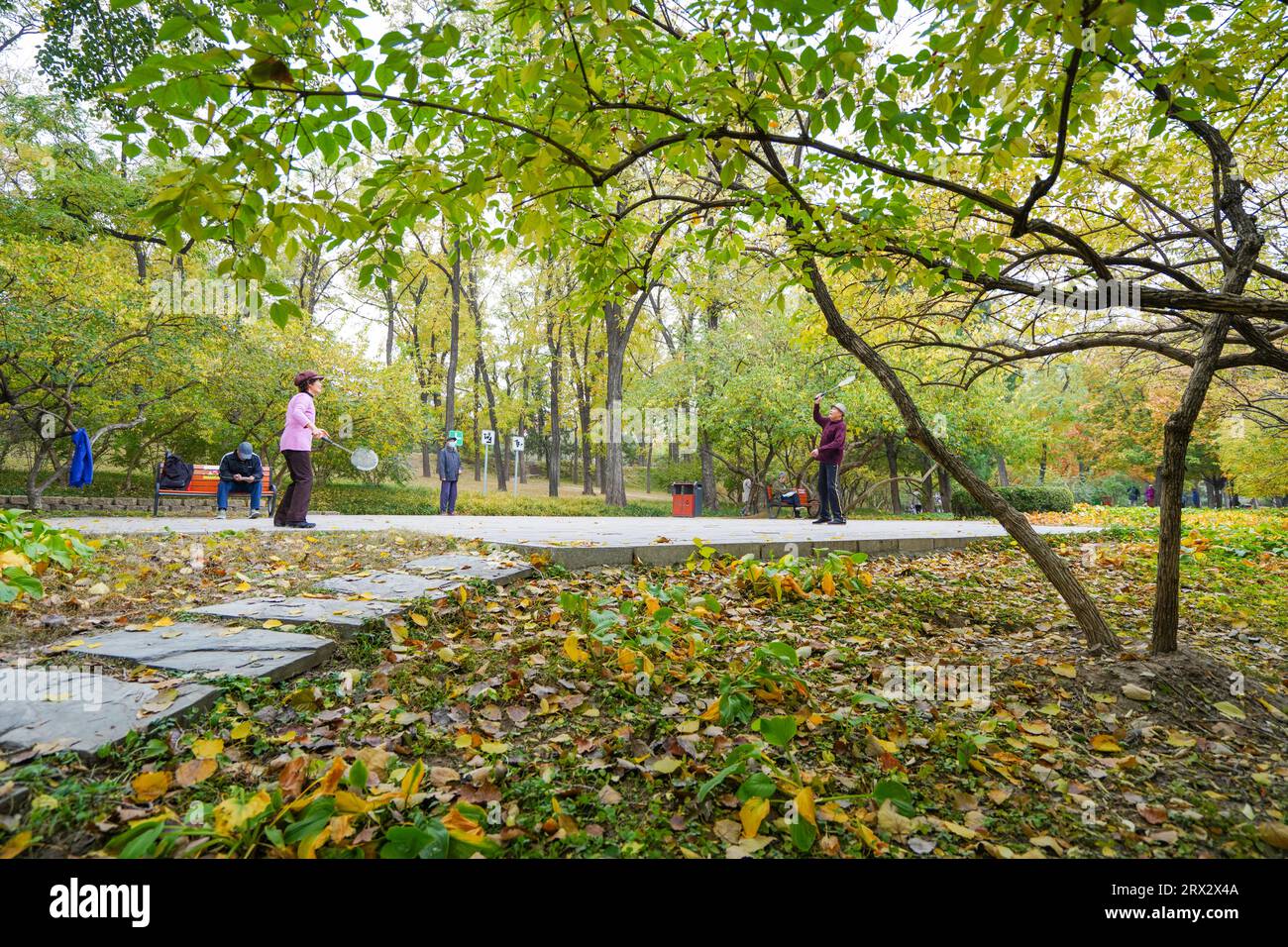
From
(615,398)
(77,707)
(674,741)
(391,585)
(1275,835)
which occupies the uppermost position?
(615,398)

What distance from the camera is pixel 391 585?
147 inches

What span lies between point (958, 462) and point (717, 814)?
2.90 meters

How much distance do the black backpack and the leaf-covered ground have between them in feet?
24.9

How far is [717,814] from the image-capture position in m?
2.05

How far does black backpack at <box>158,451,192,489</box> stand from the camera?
10.5 m

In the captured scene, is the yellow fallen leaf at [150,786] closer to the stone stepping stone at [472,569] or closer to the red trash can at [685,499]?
the stone stepping stone at [472,569]

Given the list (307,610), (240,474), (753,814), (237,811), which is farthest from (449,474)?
(753,814)

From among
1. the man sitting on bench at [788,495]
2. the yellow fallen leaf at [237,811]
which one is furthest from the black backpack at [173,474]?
the man sitting on bench at [788,495]

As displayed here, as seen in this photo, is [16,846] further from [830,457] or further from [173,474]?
[173,474]

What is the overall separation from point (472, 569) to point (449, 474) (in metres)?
9.88

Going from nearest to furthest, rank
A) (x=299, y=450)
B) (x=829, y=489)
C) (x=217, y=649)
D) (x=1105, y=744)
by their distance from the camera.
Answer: (x=217, y=649), (x=1105, y=744), (x=299, y=450), (x=829, y=489)

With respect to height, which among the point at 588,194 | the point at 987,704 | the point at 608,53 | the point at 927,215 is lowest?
the point at 987,704
